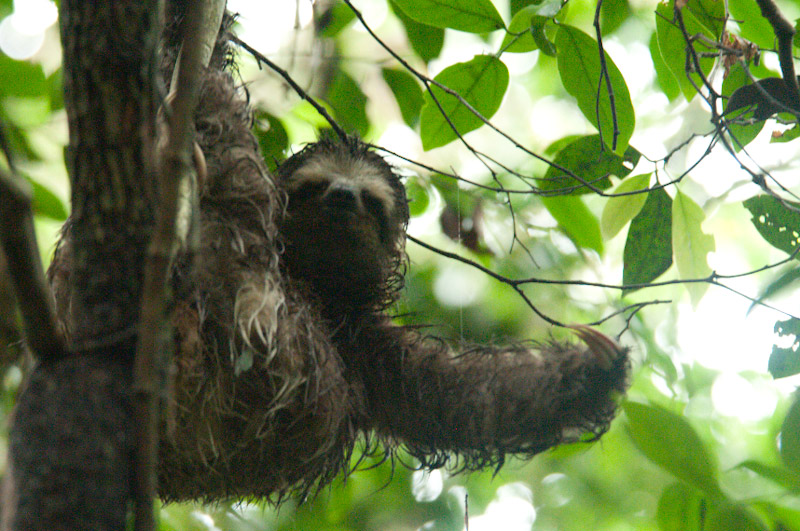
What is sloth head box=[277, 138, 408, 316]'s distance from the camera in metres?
2.96

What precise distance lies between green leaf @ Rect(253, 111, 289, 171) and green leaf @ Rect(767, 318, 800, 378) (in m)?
2.18

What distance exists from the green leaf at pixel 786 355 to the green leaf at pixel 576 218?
3.21 ft

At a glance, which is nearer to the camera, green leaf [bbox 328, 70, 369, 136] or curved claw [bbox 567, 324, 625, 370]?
curved claw [bbox 567, 324, 625, 370]

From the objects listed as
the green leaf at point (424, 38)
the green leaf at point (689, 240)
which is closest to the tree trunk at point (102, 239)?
the green leaf at point (424, 38)

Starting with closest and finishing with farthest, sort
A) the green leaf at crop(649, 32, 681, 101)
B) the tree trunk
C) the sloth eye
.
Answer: the tree trunk, the green leaf at crop(649, 32, 681, 101), the sloth eye

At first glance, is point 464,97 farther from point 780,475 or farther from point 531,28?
point 780,475

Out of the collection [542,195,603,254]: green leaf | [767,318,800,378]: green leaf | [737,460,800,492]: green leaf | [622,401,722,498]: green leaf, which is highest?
[542,195,603,254]: green leaf

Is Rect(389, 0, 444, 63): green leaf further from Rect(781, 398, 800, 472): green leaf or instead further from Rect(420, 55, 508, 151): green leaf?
Rect(781, 398, 800, 472): green leaf

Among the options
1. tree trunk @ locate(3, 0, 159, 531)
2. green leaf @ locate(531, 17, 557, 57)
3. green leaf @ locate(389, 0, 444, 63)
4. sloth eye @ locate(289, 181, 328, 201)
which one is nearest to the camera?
tree trunk @ locate(3, 0, 159, 531)

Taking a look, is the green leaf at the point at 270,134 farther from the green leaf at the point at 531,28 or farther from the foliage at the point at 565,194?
the green leaf at the point at 531,28

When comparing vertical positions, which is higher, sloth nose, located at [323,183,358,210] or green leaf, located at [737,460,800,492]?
sloth nose, located at [323,183,358,210]

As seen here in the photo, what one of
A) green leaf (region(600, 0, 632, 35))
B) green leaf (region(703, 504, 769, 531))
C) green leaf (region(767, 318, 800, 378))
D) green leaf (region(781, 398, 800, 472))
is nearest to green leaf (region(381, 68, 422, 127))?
green leaf (region(600, 0, 632, 35))

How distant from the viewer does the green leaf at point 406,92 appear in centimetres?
328

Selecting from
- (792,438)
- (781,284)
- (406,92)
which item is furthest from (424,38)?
(792,438)
